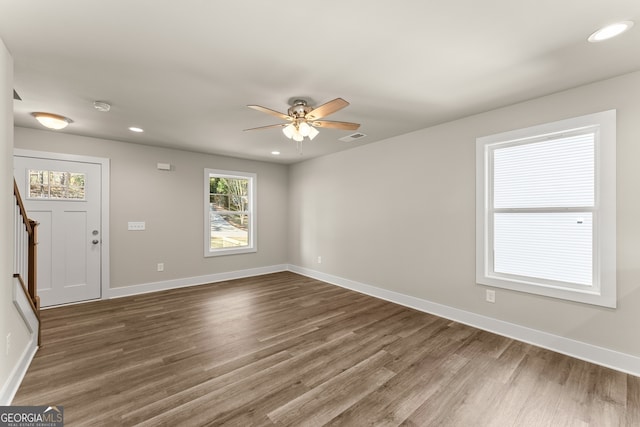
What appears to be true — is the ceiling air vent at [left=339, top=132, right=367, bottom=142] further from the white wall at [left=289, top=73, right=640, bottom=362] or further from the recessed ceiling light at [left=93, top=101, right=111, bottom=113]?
the recessed ceiling light at [left=93, top=101, right=111, bottom=113]

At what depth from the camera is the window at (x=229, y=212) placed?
5164mm

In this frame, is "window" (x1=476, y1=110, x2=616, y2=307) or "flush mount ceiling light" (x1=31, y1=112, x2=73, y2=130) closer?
"window" (x1=476, y1=110, x2=616, y2=307)

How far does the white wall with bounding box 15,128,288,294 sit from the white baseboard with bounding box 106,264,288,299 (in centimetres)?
5

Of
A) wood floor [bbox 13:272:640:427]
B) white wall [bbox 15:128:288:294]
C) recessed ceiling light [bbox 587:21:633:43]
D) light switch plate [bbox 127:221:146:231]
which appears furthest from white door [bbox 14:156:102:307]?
recessed ceiling light [bbox 587:21:633:43]

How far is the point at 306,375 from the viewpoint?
7.03 feet

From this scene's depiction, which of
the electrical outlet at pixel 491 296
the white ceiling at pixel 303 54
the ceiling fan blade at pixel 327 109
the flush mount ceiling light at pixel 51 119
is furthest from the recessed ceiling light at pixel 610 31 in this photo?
the flush mount ceiling light at pixel 51 119

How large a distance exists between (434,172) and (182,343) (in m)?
3.59

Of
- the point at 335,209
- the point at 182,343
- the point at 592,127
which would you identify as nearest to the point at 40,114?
the point at 182,343

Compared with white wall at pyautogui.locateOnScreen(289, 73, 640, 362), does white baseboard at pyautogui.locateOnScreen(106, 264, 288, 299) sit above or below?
below

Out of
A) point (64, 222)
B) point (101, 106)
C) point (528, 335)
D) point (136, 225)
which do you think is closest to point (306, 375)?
point (528, 335)

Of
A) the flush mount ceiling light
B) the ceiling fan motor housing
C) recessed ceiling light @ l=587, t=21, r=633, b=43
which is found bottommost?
the ceiling fan motor housing

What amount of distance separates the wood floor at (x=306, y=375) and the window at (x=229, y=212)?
2047 mm

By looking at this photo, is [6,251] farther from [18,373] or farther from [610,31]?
[610,31]

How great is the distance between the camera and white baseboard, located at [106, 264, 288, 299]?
4.22m
